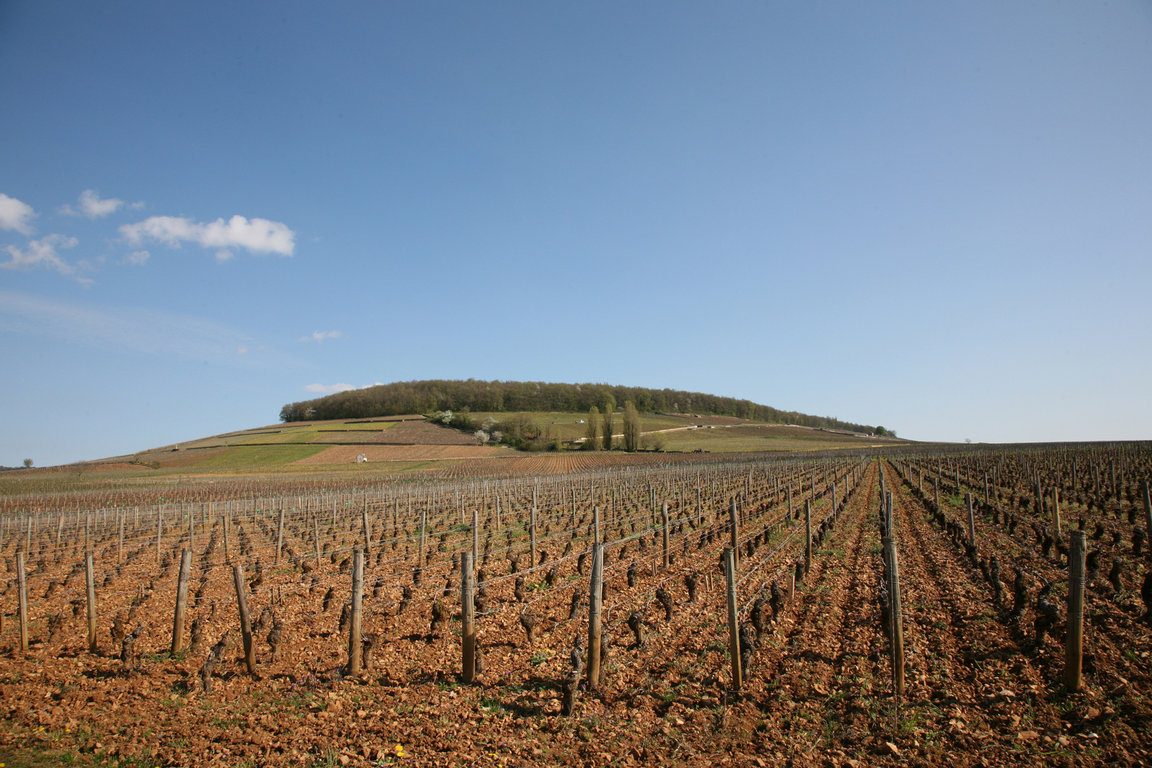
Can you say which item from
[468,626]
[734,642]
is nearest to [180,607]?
[468,626]

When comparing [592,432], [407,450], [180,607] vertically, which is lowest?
[407,450]

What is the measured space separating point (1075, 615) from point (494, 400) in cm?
10206

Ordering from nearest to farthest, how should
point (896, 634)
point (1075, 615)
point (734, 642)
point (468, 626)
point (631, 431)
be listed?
1. point (1075, 615)
2. point (896, 634)
3. point (734, 642)
4. point (468, 626)
5. point (631, 431)

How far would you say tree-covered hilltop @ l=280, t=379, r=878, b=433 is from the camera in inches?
3996

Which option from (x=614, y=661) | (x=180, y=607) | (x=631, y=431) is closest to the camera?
(x=614, y=661)

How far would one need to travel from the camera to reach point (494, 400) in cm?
10556

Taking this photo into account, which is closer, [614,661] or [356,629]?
[356,629]

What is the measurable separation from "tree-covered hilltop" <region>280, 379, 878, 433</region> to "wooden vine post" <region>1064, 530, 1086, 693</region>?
259 feet

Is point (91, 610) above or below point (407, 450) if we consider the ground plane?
above

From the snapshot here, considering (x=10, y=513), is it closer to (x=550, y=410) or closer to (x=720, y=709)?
(x=720, y=709)

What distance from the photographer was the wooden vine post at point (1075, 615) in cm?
537

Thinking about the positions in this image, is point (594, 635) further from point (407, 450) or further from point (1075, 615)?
point (407, 450)

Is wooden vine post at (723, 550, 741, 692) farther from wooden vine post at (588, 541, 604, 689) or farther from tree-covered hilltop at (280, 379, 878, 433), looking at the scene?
tree-covered hilltop at (280, 379, 878, 433)

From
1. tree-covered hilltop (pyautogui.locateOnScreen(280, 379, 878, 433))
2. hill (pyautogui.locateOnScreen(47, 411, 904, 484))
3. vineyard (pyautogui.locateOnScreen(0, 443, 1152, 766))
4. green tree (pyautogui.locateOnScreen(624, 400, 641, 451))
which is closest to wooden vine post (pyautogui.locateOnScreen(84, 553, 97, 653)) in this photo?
vineyard (pyautogui.locateOnScreen(0, 443, 1152, 766))
